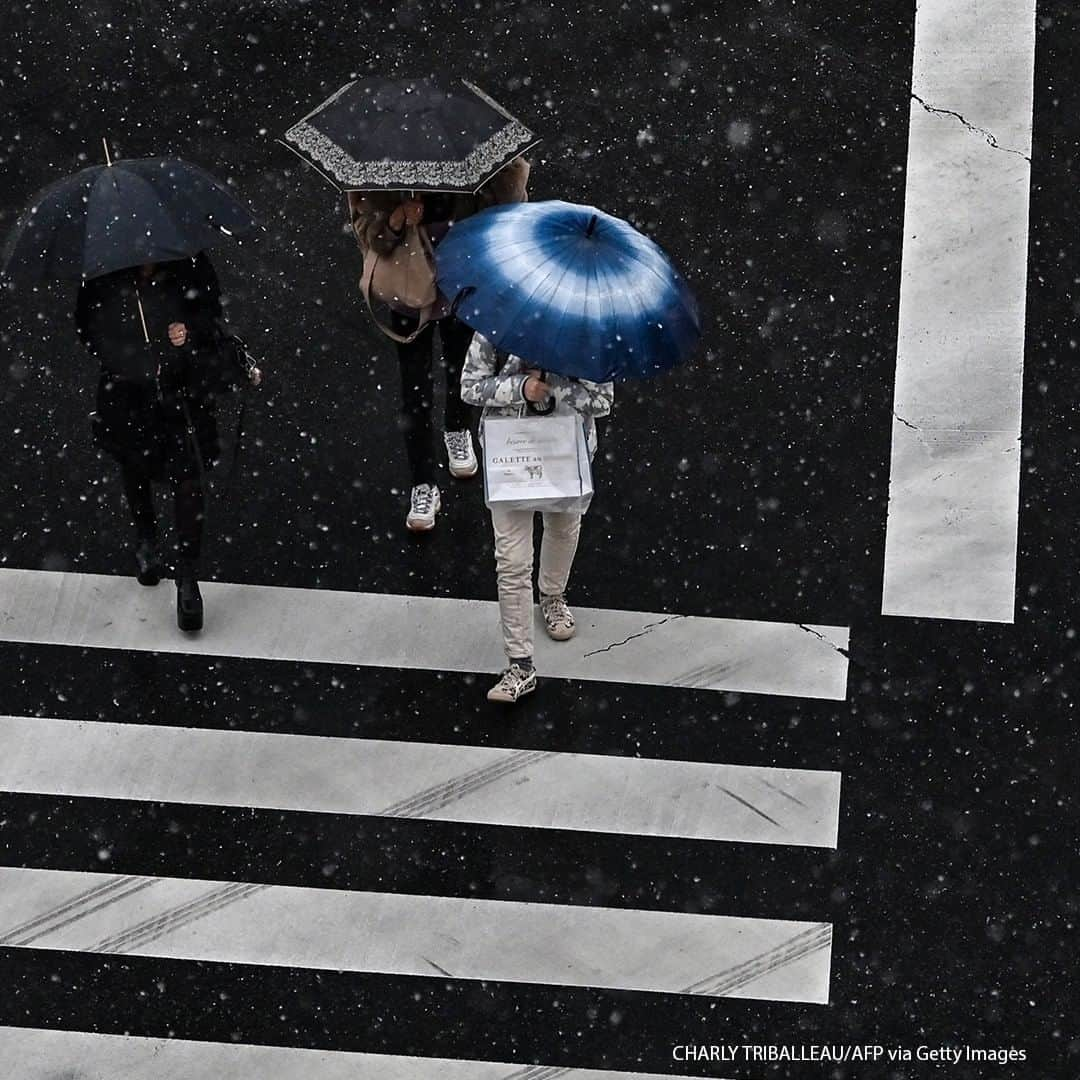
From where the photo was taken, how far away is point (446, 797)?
9.15 meters

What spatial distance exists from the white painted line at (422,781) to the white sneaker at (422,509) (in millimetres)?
990

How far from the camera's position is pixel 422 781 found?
918 centimetres

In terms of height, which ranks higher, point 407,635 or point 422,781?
point 407,635

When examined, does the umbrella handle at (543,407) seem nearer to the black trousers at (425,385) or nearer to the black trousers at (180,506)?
the black trousers at (425,385)

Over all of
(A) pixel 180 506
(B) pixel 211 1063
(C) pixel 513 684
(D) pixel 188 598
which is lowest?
(B) pixel 211 1063

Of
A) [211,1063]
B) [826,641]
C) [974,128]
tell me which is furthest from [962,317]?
[211,1063]

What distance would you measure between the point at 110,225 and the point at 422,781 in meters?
2.61

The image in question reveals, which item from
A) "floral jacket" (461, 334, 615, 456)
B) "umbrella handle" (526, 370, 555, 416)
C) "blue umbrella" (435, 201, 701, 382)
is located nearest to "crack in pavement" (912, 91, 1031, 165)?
"blue umbrella" (435, 201, 701, 382)

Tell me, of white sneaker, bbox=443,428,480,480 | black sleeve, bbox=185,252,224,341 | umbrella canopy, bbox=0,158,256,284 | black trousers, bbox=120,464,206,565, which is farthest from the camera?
white sneaker, bbox=443,428,480,480

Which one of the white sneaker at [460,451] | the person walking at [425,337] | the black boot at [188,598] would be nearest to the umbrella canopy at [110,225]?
the person walking at [425,337]

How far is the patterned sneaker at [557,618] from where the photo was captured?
9422 millimetres

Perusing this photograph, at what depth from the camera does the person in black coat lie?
855 cm

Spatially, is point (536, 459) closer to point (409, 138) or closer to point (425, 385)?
point (425, 385)

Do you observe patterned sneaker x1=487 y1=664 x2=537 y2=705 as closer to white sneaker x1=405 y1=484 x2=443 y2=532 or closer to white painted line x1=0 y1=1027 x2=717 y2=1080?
white sneaker x1=405 y1=484 x2=443 y2=532
